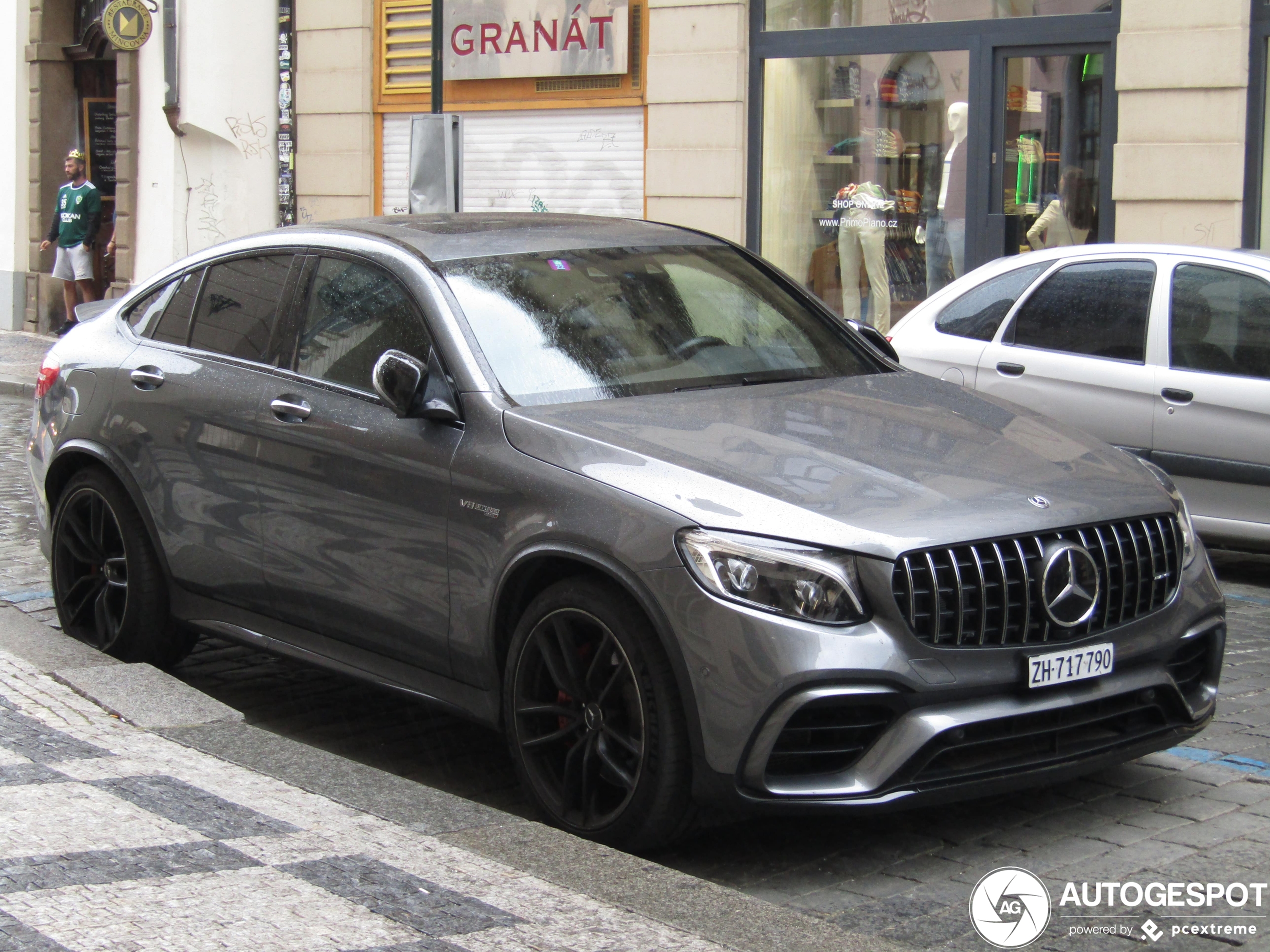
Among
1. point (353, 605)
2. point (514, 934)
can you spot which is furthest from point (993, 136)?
point (514, 934)

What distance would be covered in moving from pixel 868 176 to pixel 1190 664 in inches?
448

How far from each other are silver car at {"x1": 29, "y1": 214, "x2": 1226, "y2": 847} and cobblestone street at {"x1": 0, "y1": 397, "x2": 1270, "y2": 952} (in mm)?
225

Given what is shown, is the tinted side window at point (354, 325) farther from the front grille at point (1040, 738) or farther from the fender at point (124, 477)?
the front grille at point (1040, 738)

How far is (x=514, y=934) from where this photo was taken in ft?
11.0

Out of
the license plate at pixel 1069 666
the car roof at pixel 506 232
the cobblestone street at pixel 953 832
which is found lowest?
the cobblestone street at pixel 953 832

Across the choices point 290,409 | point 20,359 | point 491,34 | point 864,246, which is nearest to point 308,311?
point 290,409

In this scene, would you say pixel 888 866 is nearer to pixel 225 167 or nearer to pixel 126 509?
pixel 126 509

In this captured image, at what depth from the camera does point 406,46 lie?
60.7 ft

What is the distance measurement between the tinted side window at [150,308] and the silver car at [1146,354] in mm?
3460

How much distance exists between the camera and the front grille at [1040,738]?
405 cm

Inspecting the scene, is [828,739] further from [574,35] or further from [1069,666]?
[574,35]


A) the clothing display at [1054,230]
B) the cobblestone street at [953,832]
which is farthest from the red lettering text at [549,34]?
the cobblestone street at [953,832]

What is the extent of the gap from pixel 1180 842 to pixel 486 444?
2.02 meters

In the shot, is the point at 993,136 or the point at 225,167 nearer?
the point at 993,136
